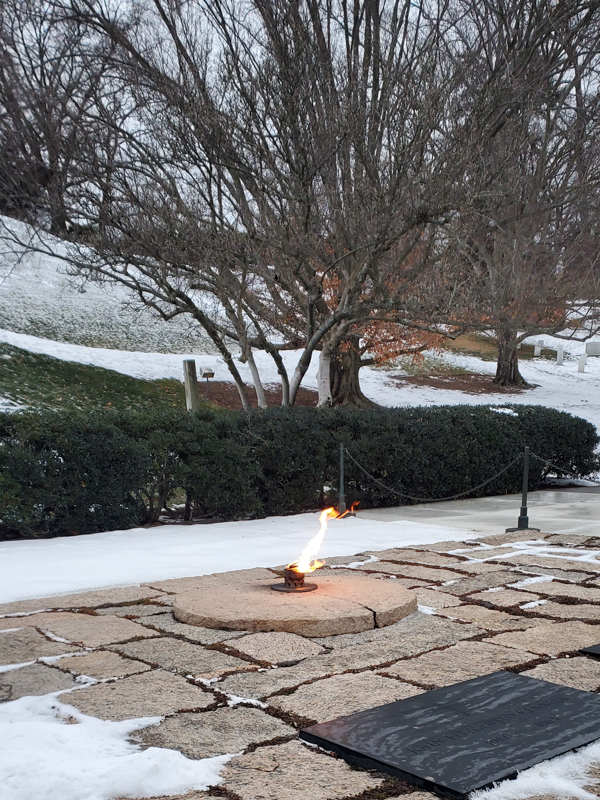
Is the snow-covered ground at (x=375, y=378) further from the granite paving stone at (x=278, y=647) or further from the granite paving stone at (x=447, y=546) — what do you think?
the granite paving stone at (x=278, y=647)

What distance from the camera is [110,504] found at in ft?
29.5

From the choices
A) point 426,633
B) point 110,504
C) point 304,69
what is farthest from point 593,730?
point 304,69

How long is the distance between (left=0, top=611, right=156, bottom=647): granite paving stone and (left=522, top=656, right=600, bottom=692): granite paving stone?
2317 millimetres

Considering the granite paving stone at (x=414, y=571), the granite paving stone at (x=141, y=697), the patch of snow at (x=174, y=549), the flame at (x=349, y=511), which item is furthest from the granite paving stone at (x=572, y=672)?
the flame at (x=349, y=511)

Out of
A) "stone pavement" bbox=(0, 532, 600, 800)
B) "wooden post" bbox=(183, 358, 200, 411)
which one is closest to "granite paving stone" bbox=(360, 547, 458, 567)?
"stone pavement" bbox=(0, 532, 600, 800)

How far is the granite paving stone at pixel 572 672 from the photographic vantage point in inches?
159

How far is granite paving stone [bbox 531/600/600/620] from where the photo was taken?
5.29 meters

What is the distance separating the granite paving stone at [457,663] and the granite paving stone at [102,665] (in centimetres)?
136

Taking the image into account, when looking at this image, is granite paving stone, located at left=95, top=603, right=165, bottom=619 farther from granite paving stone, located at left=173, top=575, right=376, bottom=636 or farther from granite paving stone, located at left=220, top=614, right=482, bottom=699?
granite paving stone, located at left=220, top=614, right=482, bottom=699

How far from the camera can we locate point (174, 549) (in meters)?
8.00

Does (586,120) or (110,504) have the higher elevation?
(586,120)

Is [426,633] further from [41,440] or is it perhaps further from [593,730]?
[41,440]

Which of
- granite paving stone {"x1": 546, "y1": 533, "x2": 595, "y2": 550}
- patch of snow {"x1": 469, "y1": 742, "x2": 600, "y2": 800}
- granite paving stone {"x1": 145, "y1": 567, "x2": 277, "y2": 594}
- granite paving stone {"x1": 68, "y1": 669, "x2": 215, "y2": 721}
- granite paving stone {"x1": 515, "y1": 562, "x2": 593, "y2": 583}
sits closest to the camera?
patch of snow {"x1": 469, "y1": 742, "x2": 600, "y2": 800}

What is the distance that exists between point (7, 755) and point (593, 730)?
2.41 meters
